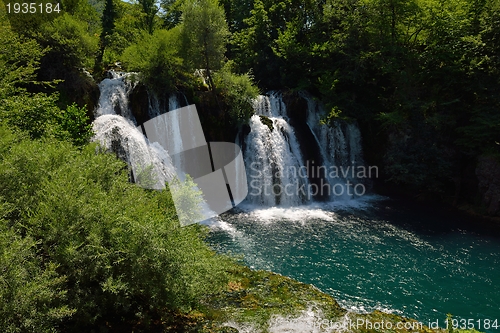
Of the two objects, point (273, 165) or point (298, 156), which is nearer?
point (273, 165)

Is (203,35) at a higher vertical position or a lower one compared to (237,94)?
higher

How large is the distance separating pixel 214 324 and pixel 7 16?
56.4 ft

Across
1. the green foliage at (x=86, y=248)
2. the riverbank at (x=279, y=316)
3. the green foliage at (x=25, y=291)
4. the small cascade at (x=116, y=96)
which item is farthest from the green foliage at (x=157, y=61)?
the green foliage at (x=25, y=291)

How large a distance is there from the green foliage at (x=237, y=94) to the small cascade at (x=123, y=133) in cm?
506

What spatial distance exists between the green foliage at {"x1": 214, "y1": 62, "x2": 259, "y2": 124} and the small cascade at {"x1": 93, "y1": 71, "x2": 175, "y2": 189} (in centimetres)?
506

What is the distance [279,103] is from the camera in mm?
22656

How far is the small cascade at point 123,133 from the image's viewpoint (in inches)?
626

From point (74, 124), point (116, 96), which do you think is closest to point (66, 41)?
point (116, 96)

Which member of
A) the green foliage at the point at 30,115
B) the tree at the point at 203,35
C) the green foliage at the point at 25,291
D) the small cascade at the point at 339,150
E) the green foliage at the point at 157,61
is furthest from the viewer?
the small cascade at the point at 339,150

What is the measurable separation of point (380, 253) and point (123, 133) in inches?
538

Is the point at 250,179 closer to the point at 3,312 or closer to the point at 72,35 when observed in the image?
the point at 72,35

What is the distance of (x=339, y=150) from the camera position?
72.7 feet

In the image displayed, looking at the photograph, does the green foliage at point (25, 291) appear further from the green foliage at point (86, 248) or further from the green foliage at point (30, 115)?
the green foliage at point (30, 115)

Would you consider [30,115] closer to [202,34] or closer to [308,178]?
[202,34]
